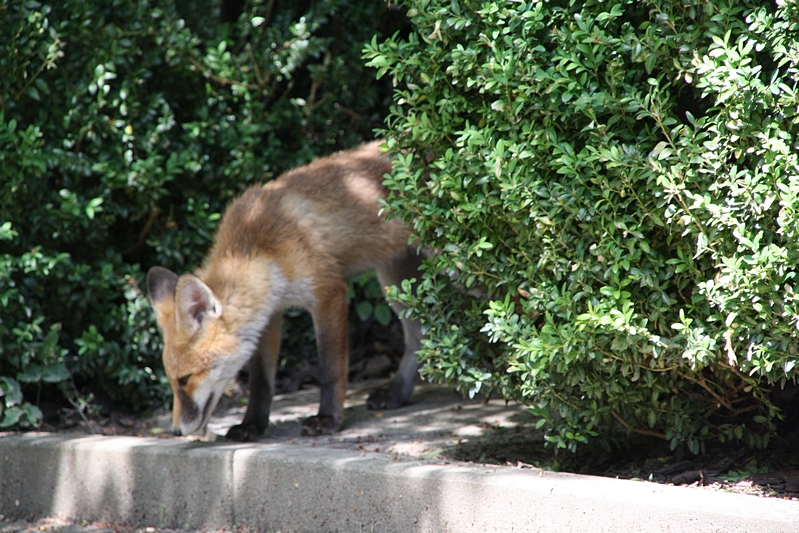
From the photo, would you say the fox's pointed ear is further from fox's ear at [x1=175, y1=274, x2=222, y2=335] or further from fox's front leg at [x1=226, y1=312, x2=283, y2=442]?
fox's front leg at [x1=226, y1=312, x2=283, y2=442]

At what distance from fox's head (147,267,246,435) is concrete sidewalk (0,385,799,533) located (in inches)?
12.0

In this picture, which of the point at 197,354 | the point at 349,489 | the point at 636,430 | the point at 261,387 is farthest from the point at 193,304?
the point at 636,430

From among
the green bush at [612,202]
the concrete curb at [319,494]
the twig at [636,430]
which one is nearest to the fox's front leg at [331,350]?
the concrete curb at [319,494]

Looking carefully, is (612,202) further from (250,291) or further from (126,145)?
(126,145)

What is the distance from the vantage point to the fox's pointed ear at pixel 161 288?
4863mm

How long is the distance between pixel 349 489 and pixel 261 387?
1.54m

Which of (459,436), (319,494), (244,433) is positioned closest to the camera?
(319,494)

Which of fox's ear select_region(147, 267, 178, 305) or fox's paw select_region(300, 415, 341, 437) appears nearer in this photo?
fox's paw select_region(300, 415, 341, 437)

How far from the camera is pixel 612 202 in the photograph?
A: 3.06 m

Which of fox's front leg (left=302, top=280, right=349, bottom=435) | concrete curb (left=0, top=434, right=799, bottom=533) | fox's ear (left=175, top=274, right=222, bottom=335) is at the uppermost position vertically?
fox's ear (left=175, top=274, right=222, bottom=335)

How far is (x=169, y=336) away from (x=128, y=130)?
164 centimetres

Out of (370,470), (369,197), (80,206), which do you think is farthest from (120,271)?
(370,470)

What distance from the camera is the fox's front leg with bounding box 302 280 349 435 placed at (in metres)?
4.87

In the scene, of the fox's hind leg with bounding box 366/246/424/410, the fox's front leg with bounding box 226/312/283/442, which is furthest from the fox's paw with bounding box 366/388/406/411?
the fox's front leg with bounding box 226/312/283/442
